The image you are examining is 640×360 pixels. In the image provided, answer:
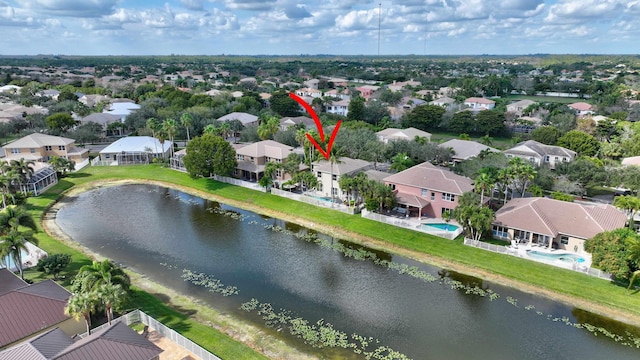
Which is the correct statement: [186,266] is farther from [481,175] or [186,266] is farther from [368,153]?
[368,153]

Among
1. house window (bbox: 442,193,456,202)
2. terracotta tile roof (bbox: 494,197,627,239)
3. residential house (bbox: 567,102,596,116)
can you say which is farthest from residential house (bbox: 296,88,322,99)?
terracotta tile roof (bbox: 494,197,627,239)

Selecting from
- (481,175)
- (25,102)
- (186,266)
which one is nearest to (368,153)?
(481,175)

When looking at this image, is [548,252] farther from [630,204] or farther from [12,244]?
[12,244]

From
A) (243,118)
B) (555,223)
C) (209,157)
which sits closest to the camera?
(555,223)

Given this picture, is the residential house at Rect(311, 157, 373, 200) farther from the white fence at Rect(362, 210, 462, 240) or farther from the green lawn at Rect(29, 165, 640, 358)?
the white fence at Rect(362, 210, 462, 240)

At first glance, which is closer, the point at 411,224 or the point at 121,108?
the point at 411,224

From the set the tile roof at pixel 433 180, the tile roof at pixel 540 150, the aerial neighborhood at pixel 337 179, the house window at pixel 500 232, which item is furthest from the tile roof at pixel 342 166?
the tile roof at pixel 540 150

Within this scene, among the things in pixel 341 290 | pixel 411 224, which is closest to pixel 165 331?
pixel 341 290
